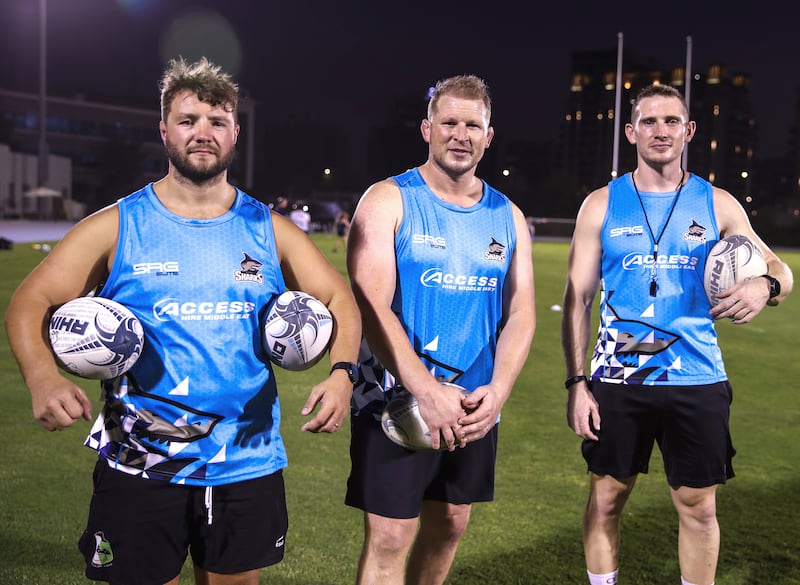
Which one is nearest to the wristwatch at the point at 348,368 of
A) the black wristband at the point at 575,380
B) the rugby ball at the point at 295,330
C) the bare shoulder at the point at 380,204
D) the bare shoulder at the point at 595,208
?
the rugby ball at the point at 295,330

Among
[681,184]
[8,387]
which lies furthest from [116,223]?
[8,387]

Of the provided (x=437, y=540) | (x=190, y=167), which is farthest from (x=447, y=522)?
(x=190, y=167)

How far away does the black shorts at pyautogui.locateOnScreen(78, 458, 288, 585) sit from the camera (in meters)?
2.90

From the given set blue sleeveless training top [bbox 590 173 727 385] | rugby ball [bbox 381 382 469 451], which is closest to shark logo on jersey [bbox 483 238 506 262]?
rugby ball [bbox 381 382 469 451]

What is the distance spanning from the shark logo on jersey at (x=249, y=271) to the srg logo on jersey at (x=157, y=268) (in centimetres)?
21

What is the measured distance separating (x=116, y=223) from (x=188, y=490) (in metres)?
0.96

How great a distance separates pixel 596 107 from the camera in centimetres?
13350

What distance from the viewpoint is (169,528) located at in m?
2.93

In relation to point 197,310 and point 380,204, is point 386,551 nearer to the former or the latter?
point 197,310

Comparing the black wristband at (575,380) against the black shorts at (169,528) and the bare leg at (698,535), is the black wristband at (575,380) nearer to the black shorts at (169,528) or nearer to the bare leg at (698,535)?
the bare leg at (698,535)

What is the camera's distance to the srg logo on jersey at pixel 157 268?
2916mm

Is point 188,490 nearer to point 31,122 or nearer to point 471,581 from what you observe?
point 471,581

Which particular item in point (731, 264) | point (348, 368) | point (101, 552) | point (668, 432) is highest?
point (731, 264)

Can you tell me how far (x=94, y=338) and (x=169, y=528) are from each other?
2.38 ft
